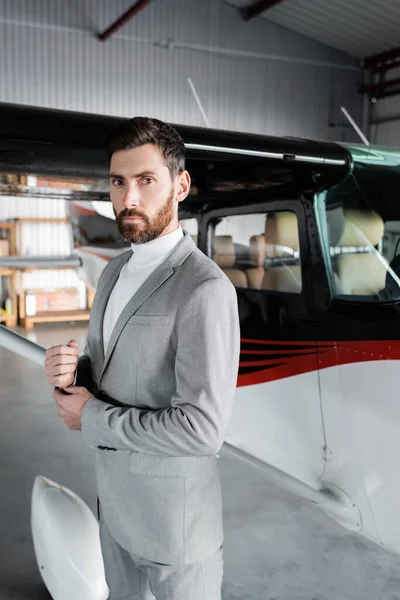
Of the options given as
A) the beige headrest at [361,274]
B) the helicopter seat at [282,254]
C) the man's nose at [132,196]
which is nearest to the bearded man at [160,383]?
the man's nose at [132,196]

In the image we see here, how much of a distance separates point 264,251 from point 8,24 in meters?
8.50

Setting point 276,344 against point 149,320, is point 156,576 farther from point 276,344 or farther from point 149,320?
point 276,344

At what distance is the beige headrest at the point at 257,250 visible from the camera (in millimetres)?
2648

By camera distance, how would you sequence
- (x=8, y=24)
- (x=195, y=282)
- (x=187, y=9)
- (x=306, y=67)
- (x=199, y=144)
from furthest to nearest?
(x=306, y=67)
(x=187, y=9)
(x=8, y=24)
(x=199, y=144)
(x=195, y=282)

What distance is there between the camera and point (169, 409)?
1153mm

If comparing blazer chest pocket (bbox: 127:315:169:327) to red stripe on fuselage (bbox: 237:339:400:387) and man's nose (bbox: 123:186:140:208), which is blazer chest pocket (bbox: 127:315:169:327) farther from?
red stripe on fuselage (bbox: 237:339:400:387)

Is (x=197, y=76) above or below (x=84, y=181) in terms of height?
above

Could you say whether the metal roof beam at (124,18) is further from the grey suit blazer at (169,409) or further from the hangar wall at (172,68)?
the grey suit blazer at (169,409)

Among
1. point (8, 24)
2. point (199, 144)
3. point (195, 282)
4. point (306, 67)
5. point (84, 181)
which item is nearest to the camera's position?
point (195, 282)

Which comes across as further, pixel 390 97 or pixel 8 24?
pixel 390 97

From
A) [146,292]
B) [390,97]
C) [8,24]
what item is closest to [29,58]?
[8,24]

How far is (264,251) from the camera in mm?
2639

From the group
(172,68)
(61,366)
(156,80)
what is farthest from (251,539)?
(172,68)

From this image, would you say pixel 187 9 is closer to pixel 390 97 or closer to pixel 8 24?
pixel 8 24
